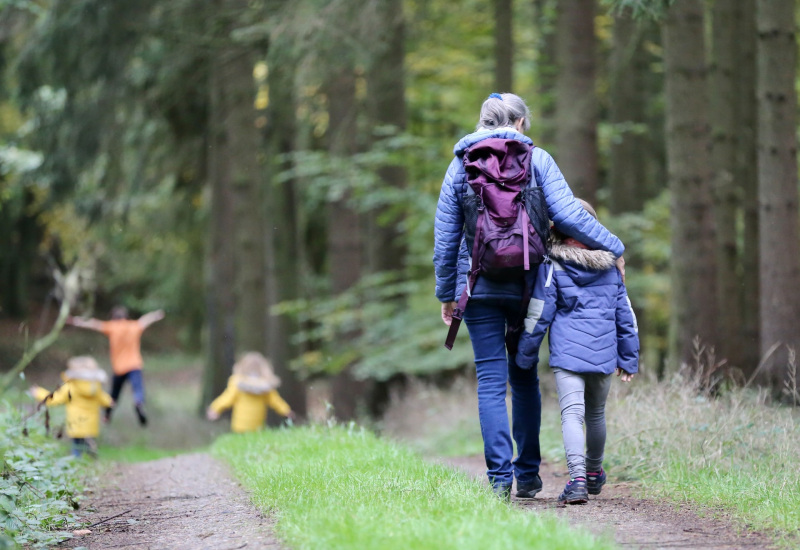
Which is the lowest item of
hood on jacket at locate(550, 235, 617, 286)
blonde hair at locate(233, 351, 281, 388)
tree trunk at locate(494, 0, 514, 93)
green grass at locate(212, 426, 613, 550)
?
green grass at locate(212, 426, 613, 550)

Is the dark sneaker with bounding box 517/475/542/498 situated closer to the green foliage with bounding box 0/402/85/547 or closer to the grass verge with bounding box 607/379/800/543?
the grass verge with bounding box 607/379/800/543

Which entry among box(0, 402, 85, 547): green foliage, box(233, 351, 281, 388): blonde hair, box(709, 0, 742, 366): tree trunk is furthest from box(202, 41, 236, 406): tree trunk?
box(0, 402, 85, 547): green foliage

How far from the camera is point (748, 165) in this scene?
42.0 ft

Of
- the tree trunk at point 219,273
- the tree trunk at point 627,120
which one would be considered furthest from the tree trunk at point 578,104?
the tree trunk at point 219,273

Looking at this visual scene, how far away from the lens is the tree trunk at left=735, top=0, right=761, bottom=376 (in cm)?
1208

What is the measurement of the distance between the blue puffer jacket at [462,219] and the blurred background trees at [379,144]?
9.11ft

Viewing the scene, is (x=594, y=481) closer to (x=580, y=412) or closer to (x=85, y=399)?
(x=580, y=412)

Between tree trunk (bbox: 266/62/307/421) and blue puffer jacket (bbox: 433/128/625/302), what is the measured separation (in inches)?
456

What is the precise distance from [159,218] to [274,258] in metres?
4.13

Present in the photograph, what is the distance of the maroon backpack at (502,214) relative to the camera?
5004 millimetres

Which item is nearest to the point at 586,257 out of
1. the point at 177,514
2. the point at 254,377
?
the point at 177,514

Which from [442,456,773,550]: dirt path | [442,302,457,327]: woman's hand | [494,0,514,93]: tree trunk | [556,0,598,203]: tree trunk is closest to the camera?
[442,456,773,550]: dirt path

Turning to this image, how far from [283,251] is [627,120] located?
7414 millimetres

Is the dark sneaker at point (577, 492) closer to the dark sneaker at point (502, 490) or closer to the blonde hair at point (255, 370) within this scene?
the dark sneaker at point (502, 490)
